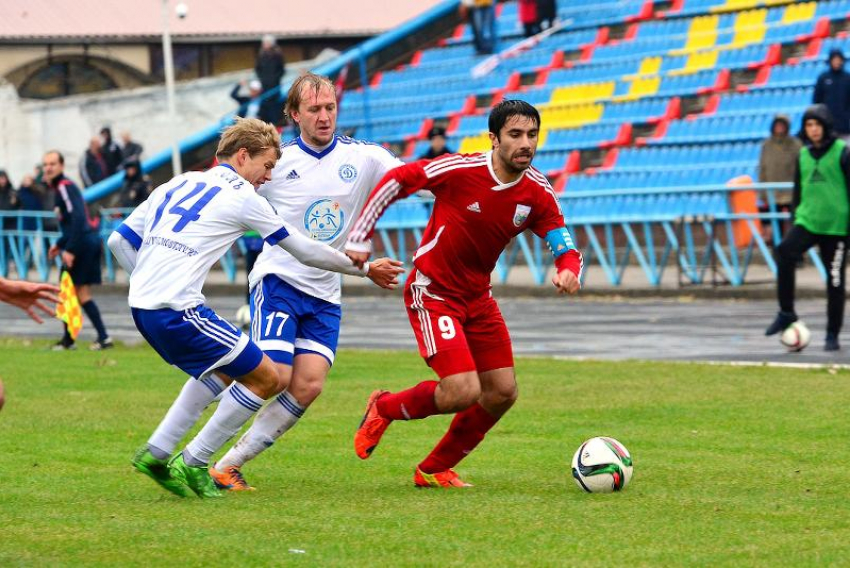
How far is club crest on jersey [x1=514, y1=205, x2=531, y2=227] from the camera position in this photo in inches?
330

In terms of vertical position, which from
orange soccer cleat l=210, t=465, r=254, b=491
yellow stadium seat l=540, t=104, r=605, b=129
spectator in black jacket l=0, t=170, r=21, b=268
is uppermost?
orange soccer cleat l=210, t=465, r=254, b=491

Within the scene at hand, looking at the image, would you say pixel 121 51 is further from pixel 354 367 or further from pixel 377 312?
pixel 354 367

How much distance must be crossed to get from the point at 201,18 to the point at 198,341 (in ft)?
121

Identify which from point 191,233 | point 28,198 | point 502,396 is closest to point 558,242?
point 502,396

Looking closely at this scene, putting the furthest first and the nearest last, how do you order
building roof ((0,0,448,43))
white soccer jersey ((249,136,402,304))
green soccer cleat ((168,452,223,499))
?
building roof ((0,0,448,43)) → white soccer jersey ((249,136,402,304)) → green soccer cleat ((168,452,223,499))

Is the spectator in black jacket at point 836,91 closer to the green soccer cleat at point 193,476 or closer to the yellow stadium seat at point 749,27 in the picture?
the yellow stadium seat at point 749,27

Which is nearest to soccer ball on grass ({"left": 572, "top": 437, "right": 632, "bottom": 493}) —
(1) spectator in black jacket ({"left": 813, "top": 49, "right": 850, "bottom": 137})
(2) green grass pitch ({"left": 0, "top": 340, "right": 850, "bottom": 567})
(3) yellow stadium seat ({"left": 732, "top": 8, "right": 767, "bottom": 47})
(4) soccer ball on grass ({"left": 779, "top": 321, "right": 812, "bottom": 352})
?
(2) green grass pitch ({"left": 0, "top": 340, "right": 850, "bottom": 567})

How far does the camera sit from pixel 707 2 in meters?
33.3

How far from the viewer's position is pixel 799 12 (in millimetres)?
30766

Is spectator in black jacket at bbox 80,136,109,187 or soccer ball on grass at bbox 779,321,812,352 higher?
soccer ball on grass at bbox 779,321,812,352

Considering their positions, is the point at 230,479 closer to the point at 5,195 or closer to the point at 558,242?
the point at 558,242

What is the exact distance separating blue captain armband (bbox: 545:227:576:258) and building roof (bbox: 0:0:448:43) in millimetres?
34928

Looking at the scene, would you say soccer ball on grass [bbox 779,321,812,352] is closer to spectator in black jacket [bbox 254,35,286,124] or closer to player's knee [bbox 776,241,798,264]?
player's knee [bbox 776,241,798,264]

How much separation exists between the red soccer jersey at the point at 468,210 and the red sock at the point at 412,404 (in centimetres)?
53
